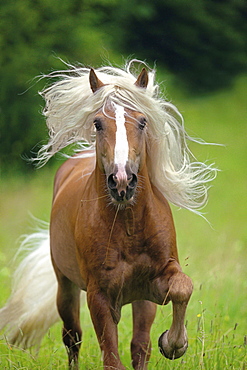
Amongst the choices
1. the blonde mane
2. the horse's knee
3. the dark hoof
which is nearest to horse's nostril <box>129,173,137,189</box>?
the blonde mane

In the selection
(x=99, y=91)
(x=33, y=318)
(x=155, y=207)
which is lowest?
(x=33, y=318)

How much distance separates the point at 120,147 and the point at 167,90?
1058 centimetres

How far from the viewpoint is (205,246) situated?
9.76 m

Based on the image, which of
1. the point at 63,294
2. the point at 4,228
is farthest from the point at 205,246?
the point at 63,294

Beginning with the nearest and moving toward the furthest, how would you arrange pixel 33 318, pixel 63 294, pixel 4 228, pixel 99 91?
pixel 99 91
pixel 63 294
pixel 33 318
pixel 4 228

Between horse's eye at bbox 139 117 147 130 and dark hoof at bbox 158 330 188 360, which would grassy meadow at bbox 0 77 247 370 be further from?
horse's eye at bbox 139 117 147 130

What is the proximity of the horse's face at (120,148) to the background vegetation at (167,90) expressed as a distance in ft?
8.54

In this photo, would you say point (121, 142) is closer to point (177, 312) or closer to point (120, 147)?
point (120, 147)

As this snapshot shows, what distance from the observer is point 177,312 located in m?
3.85

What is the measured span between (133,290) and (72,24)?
30.9 ft

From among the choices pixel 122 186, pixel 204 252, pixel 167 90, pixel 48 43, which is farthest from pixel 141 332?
pixel 167 90

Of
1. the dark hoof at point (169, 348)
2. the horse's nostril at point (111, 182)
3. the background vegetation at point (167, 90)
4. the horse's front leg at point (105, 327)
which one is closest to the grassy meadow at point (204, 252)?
the background vegetation at point (167, 90)

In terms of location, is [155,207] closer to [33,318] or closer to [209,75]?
[33,318]

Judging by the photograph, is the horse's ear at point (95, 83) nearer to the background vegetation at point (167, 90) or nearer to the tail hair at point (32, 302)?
the tail hair at point (32, 302)
